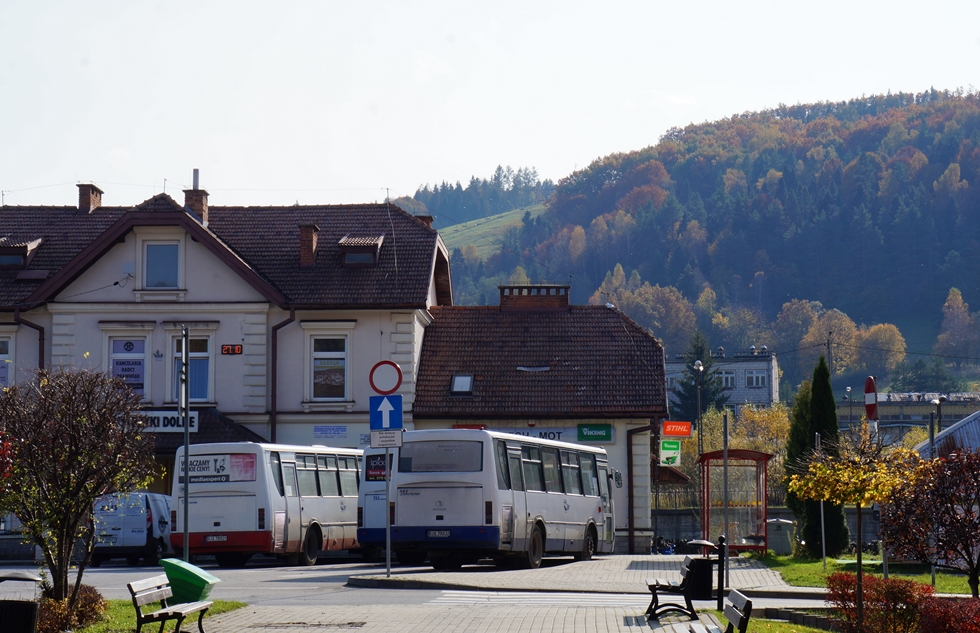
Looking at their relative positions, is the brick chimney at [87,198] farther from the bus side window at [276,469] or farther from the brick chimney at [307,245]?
the bus side window at [276,469]

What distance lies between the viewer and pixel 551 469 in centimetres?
2823

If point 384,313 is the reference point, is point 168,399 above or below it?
below

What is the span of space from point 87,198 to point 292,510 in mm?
18637

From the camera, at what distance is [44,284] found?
39031mm

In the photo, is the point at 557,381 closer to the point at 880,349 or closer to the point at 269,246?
the point at 269,246

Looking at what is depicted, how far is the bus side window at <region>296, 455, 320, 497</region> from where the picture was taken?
99.0 ft

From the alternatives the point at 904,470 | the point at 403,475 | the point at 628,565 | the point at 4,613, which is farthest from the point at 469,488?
the point at 4,613

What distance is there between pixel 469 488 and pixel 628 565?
4.86 m

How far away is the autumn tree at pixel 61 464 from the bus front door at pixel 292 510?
13.7 meters

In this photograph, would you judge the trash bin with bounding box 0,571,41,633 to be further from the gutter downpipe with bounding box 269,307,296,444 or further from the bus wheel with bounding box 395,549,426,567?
the gutter downpipe with bounding box 269,307,296,444

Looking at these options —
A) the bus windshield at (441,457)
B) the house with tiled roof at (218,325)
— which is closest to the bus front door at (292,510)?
the bus windshield at (441,457)

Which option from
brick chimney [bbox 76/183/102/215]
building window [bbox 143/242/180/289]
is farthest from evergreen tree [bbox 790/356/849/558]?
brick chimney [bbox 76/183/102/215]

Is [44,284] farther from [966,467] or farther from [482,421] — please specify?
[966,467]

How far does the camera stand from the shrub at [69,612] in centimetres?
1430
